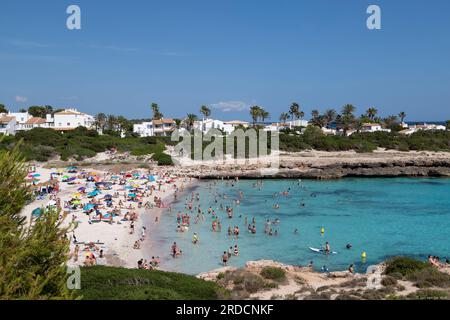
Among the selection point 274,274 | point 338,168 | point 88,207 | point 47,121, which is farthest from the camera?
point 47,121

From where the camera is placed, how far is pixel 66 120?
89.0 metres

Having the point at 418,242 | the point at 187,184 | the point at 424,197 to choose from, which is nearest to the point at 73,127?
the point at 187,184

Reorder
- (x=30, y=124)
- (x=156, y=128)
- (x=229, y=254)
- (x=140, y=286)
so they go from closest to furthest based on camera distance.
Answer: (x=140, y=286) → (x=229, y=254) → (x=30, y=124) → (x=156, y=128)

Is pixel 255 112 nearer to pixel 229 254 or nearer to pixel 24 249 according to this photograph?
pixel 229 254

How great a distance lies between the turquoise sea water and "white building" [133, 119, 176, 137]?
4891 cm

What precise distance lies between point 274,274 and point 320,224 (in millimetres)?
15356

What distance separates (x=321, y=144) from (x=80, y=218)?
54761 millimetres

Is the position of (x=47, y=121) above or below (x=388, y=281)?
above

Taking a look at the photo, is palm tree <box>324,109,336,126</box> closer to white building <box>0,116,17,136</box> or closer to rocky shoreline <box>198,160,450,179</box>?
rocky shoreline <box>198,160,450,179</box>

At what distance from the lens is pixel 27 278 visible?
7117 millimetres

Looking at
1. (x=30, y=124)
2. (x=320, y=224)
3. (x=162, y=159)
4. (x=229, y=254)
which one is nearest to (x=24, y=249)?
(x=229, y=254)

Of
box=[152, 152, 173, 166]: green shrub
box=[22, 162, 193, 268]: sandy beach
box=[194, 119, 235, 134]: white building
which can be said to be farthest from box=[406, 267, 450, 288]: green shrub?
box=[194, 119, 235, 134]: white building

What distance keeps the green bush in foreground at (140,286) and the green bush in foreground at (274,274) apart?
8.65 feet
